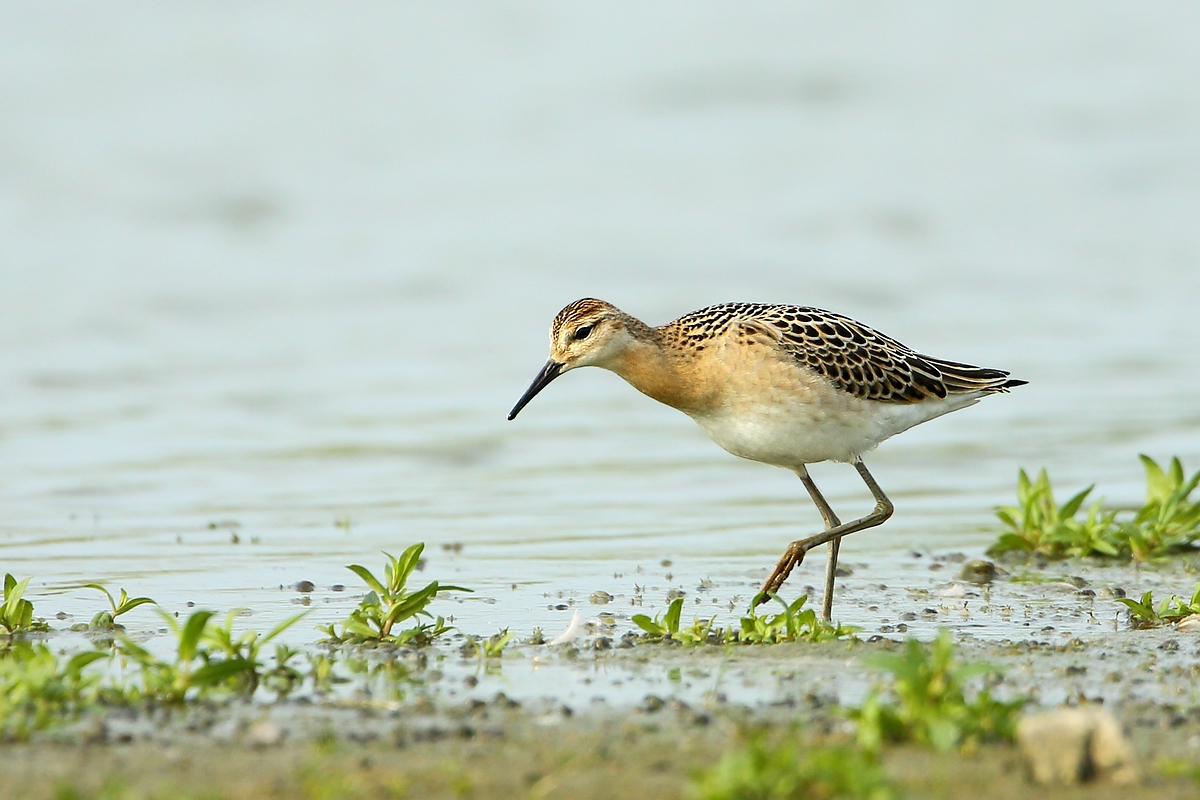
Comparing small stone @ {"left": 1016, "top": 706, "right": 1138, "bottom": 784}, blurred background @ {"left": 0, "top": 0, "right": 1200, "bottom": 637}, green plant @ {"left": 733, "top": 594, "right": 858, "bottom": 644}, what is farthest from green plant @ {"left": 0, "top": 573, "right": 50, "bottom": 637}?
small stone @ {"left": 1016, "top": 706, "right": 1138, "bottom": 784}

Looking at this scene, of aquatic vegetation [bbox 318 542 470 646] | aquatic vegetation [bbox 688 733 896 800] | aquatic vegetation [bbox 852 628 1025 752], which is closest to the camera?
aquatic vegetation [bbox 688 733 896 800]

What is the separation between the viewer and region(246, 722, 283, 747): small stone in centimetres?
478


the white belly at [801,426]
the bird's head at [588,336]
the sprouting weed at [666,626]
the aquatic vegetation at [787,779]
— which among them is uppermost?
the bird's head at [588,336]

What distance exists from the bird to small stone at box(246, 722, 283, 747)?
305 cm

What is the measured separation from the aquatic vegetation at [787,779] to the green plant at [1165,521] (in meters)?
4.56

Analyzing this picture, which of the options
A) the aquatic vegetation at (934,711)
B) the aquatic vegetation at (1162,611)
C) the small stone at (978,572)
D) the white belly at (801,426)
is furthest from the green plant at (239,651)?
the small stone at (978,572)

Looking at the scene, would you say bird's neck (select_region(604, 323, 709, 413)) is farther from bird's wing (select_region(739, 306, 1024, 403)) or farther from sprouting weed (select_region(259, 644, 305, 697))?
sprouting weed (select_region(259, 644, 305, 697))

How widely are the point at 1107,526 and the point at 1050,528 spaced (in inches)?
11.9

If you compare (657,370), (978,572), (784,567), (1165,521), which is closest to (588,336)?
(657,370)

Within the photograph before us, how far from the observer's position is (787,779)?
4102 millimetres

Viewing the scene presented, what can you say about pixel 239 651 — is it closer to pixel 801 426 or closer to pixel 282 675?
pixel 282 675

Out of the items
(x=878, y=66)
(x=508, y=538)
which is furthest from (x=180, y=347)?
(x=878, y=66)

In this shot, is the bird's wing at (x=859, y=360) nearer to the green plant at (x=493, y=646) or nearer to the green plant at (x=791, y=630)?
the green plant at (x=791, y=630)

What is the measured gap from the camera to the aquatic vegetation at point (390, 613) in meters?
6.20
